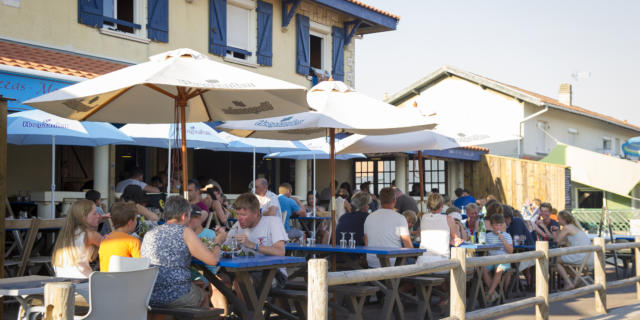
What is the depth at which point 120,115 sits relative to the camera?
7.64m

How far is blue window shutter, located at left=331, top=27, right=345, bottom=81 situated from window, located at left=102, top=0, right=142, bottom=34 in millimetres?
6137

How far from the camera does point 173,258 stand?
5480 millimetres

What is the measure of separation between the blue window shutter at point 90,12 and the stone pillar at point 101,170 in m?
2.34

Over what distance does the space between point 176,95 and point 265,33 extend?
9370mm

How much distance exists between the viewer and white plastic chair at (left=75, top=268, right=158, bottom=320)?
180 inches

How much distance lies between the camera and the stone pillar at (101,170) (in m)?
12.3

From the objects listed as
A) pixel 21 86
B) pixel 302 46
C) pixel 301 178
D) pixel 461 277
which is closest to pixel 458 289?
pixel 461 277

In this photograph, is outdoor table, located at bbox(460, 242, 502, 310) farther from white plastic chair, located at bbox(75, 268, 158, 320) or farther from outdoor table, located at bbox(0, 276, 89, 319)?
outdoor table, located at bbox(0, 276, 89, 319)

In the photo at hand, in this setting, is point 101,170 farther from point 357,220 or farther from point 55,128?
point 357,220

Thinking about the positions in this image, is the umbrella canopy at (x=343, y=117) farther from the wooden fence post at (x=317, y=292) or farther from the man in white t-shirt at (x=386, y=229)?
the wooden fence post at (x=317, y=292)

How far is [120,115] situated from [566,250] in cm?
528

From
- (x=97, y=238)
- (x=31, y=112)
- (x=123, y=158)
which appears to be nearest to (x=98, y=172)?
(x=123, y=158)

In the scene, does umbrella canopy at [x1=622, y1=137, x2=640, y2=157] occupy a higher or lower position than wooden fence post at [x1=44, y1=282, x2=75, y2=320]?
higher

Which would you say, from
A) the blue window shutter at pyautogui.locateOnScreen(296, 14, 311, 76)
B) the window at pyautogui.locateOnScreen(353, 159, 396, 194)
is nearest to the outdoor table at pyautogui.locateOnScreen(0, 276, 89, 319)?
the blue window shutter at pyautogui.locateOnScreen(296, 14, 311, 76)
